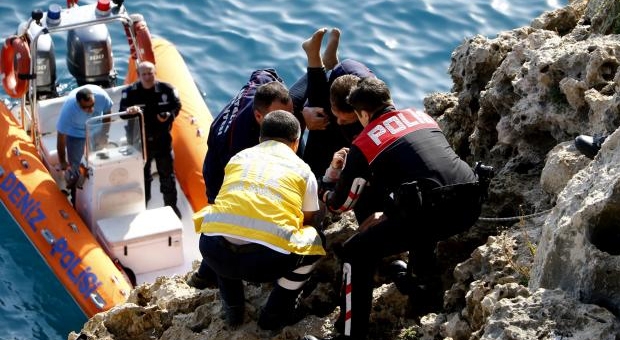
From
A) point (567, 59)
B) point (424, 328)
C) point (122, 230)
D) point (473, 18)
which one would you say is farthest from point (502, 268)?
point (473, 18)

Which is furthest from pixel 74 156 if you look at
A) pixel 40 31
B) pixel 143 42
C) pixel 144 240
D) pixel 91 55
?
pixel 91 55

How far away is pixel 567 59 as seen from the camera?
18.9ft

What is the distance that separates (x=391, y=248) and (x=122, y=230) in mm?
4525

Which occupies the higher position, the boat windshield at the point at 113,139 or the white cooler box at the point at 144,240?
the boat windshield at the point at 113,139

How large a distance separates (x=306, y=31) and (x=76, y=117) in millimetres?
6143

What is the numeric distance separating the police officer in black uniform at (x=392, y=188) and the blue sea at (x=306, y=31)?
7883 mm

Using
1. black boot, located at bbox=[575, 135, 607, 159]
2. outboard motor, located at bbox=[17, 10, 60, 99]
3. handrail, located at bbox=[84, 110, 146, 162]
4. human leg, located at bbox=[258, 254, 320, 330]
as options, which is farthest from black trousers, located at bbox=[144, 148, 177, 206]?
black boot, located at bbox=[575, 135, 607, 159]

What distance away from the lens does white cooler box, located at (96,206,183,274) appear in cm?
891

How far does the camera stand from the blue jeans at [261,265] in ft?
16.2

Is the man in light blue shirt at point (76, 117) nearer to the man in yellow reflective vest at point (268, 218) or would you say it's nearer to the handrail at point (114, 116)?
the handrail at point (114, 116)

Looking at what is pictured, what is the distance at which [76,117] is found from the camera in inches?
358

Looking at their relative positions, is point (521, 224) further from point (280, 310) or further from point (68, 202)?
point (68, 202)

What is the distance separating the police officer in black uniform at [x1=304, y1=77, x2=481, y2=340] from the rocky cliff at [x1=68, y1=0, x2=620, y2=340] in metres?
0.34

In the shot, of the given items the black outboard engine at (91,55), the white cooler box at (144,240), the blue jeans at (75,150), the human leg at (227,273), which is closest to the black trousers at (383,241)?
the human leg at (227,273)
